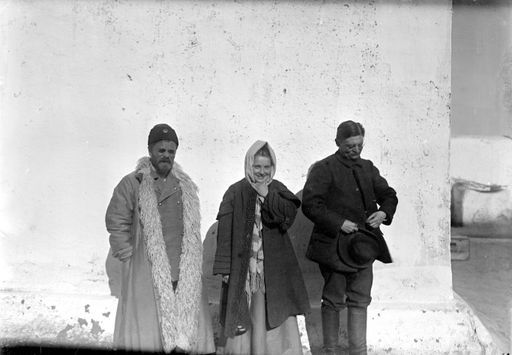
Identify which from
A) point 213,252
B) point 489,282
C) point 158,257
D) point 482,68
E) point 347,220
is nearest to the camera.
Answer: point 158,257

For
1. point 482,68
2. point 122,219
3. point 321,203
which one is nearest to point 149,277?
point 122,219

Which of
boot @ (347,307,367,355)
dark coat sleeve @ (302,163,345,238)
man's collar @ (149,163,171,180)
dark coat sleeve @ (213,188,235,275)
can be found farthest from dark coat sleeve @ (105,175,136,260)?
boot @ (347,307,367,355)

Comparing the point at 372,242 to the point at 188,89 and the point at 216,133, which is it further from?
the point at 188,89

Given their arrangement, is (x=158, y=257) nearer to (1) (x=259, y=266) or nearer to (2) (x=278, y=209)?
(1) (x=259, y=266)

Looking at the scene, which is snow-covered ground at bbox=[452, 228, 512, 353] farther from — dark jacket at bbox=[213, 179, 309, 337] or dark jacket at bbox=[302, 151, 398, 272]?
dark jacket at bbox=[213, 179, 309, 337]

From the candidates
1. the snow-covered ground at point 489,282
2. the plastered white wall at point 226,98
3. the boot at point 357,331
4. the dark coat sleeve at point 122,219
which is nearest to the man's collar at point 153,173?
the dark coat sleeve at point 122,219

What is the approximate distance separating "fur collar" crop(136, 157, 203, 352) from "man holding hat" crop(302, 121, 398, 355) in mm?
804

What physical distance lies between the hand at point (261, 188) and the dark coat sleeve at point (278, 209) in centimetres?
3

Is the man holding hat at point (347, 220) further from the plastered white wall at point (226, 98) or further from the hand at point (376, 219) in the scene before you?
the plastered white wall at point (226, 98)

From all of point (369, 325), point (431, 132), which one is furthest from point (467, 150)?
point (369, 325)

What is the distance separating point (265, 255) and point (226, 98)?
151 centimetres

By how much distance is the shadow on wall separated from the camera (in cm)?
460

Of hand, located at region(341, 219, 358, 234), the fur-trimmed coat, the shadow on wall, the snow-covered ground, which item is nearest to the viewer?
the fur-trimmed coat

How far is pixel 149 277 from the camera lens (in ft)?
11.7
